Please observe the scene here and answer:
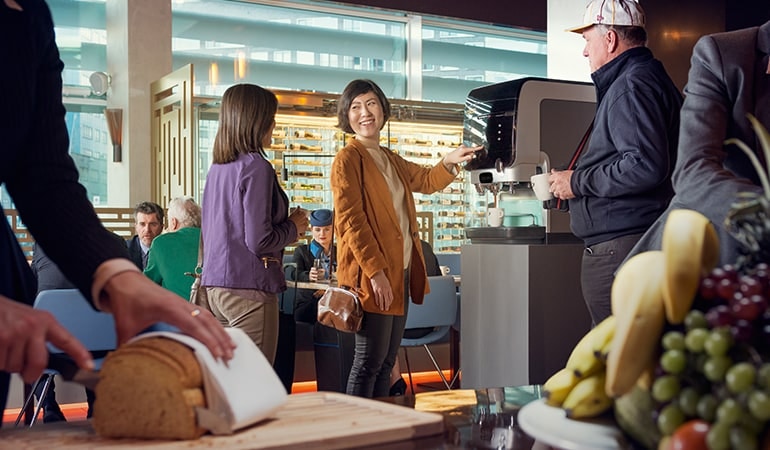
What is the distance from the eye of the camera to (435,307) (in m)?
5.45

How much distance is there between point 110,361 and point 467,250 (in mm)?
3173

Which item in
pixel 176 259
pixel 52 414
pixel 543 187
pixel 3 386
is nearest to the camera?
pixel 3 386

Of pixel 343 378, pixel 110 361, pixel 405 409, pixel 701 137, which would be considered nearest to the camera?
pixel 110 361

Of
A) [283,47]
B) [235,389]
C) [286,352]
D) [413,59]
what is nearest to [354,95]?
[286,352]

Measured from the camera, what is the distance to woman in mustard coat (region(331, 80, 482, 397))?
3641 mm

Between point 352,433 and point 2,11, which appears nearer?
point 352,433

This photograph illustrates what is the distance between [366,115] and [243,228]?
74cm

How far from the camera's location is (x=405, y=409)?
44.0 inches

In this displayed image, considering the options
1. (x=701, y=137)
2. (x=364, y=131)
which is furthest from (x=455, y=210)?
(x=701, y=137)

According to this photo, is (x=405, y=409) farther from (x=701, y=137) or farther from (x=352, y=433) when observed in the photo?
(x=701, y=137)

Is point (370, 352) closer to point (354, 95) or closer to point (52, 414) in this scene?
point (354, 95)

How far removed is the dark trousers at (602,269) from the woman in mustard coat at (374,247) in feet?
3.00

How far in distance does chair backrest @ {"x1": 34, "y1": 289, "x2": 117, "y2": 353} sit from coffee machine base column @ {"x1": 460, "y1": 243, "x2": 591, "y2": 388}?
1746 mm

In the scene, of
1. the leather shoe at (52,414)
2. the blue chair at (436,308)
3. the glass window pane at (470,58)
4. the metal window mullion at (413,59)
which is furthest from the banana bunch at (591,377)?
Result: the glass window pane at (470,58)
